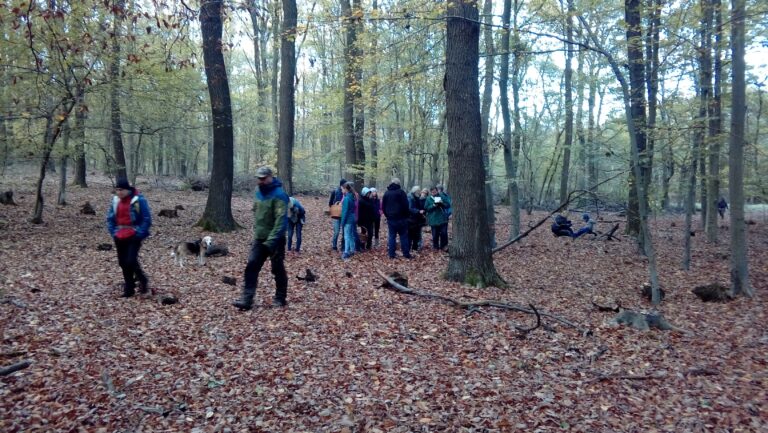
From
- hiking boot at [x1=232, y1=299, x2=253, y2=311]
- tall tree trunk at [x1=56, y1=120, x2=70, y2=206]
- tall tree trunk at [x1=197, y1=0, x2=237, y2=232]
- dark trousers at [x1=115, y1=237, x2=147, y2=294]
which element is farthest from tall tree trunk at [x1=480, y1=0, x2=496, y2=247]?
tall tree trunk at [x1=56, y1=120, x2=70, y2=206]

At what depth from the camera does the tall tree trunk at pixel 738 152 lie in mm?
7801

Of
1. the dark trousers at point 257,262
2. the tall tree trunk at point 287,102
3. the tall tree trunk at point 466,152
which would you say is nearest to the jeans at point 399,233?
the tall tree trunk at point 466,152

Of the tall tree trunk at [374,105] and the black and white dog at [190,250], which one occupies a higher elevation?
the tall tree trunk at [374,105]

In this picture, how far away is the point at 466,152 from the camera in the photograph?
27.9 ft

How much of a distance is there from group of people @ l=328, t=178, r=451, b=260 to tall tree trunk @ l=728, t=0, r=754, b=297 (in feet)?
18.5

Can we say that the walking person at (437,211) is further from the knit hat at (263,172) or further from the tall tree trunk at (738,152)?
the knit hat at (263,172)

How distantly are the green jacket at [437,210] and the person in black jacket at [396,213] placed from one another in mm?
970

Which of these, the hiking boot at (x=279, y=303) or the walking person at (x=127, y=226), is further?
the hiking boot at (x=279, y=303)

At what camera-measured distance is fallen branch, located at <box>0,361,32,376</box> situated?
4243mm

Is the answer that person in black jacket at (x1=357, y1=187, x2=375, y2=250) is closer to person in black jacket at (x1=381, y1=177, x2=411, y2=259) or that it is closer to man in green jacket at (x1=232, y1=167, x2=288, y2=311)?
person in black jacket at (x1=381, y1=177, x2=411, y2=259)

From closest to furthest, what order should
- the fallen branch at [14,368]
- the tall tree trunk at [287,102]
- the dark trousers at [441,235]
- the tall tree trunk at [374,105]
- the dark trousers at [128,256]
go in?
the fallen branch at [14,368] → the dark trousers at [128,256] → the tall tree trunk at [374,105] → the dark trousers at [441,235] → the tall tree trunk at [287,102]

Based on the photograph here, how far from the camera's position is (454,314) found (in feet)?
22.6

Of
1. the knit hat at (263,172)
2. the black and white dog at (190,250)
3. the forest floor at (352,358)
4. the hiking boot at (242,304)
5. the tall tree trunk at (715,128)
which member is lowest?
the forest floor at (352,358)

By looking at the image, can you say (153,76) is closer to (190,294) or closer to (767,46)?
(190,294)
